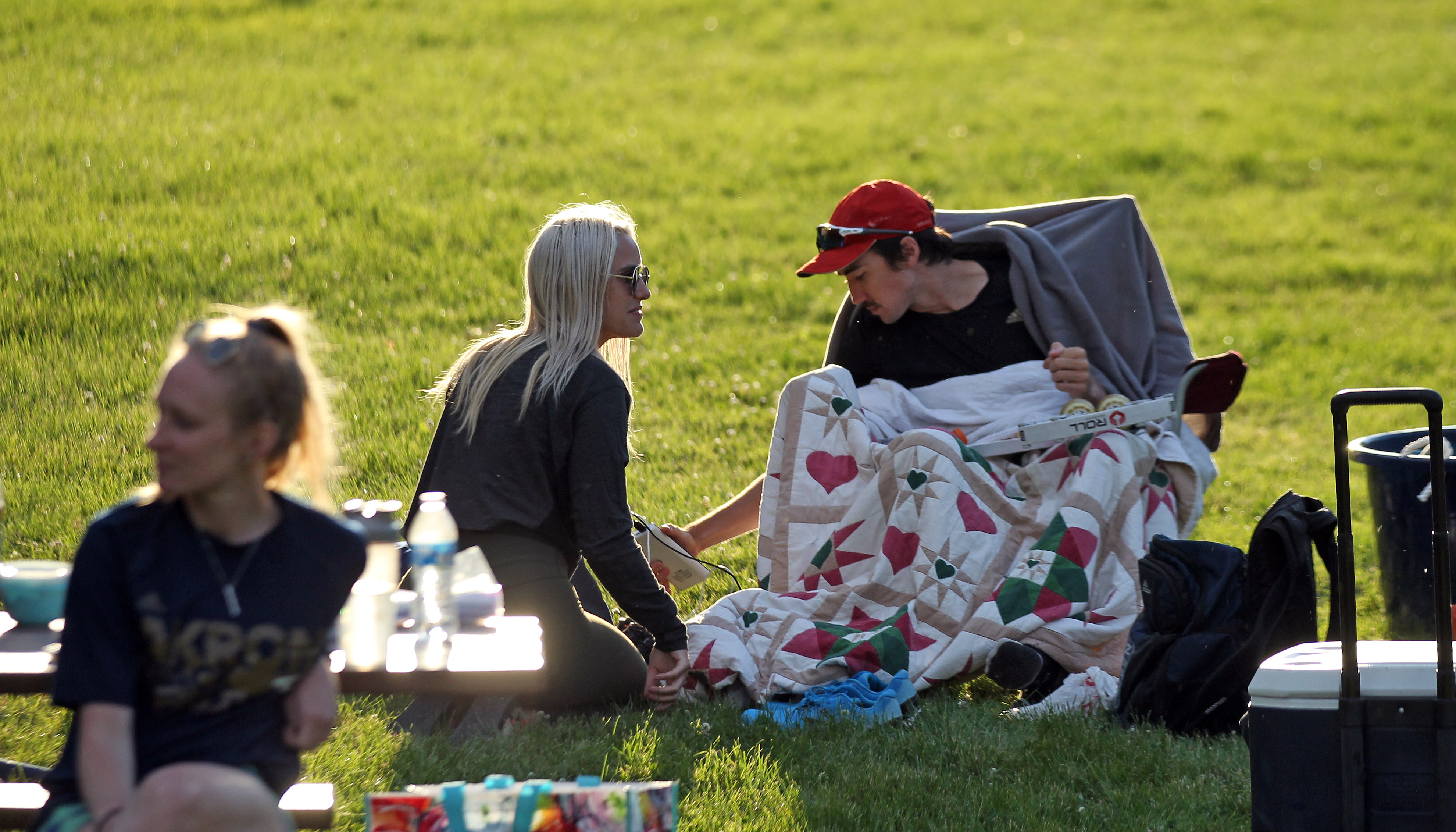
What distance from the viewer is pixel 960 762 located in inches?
142

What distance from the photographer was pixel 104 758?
2059 mm

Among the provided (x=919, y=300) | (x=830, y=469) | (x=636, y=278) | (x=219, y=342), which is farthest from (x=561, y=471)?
(x=919, y=300)

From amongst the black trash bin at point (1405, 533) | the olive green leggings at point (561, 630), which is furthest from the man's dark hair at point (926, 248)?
the olive green leggings at point (561, 630)

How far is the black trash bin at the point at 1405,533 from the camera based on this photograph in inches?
157

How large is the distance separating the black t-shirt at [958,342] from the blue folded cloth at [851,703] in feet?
4.37

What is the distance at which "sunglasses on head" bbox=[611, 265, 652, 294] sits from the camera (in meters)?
3.78

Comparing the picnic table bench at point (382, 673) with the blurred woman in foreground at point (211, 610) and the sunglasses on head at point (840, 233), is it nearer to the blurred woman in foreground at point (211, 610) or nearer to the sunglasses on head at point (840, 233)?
the blurred woman in foreground at point (211, 610)

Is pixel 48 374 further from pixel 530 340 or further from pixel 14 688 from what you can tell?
pixel 14 688

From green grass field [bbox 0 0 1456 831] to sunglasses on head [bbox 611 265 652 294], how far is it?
3.80ft

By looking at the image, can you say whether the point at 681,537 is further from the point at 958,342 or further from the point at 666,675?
the point at 958,342

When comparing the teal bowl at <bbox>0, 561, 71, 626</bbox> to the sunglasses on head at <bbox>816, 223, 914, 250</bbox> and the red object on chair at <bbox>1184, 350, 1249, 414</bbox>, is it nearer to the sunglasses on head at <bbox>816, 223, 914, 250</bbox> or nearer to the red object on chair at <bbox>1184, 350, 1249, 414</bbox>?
the sunglasses on head at <bbox>816, 223, 914, 250</bbox>

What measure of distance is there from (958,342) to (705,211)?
531cm

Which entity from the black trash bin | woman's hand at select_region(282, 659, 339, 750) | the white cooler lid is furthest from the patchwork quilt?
woman's hand at select_region(282, 659, 339, 750)

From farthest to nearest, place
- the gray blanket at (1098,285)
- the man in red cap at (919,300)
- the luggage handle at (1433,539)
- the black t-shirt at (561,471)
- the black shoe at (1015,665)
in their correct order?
the gray blanket at (1098,285)
the man in red cap at (919,300)
the black shoe at (1015,665)
the black t-shirt at (561,471)
the luggage handle at (1433,539)
